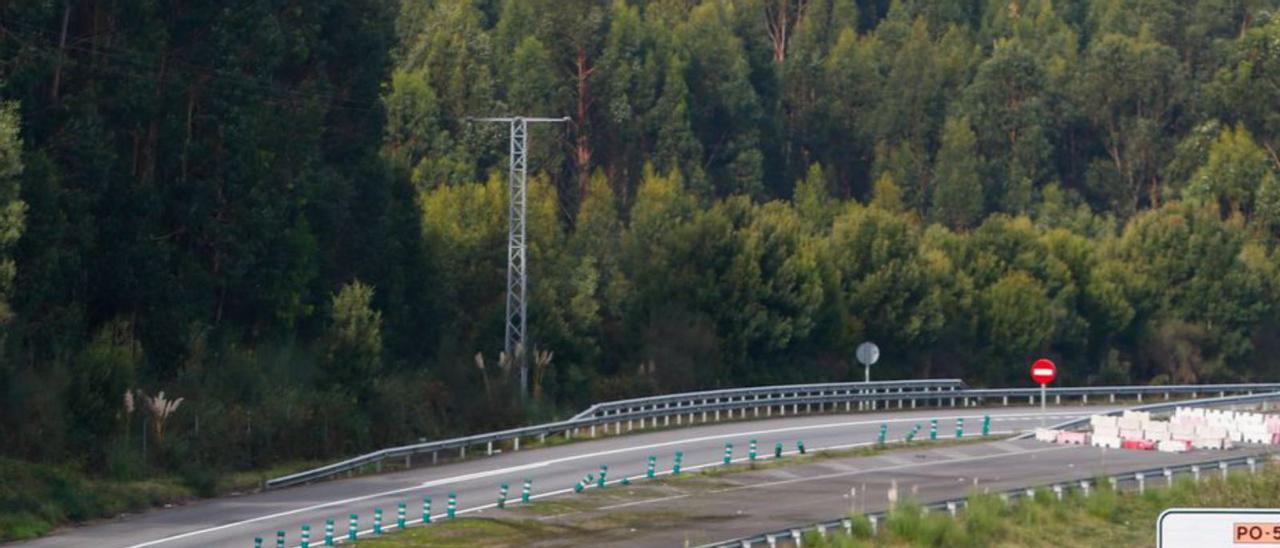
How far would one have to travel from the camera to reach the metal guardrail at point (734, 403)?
43156 millimetres

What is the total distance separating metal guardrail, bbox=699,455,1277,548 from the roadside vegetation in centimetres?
21

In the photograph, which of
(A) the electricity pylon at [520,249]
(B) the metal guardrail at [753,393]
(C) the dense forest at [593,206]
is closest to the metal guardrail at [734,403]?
(B) the metal guardrail at [753,393]

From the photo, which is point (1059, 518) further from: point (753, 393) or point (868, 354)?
point (753, 393)

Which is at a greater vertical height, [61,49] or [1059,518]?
[61,49]

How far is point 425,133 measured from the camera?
8112cm

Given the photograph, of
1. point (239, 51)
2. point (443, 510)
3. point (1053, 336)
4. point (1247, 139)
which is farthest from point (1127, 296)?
point (443, 510)

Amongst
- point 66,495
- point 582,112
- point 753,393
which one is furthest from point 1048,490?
point 582,112

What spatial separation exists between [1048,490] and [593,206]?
141ft

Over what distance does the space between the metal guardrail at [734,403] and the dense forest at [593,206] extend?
2.26 metres

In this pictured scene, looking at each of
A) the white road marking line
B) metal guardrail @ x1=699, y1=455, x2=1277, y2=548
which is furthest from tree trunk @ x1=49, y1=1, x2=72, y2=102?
metal guardrail @ x1=699, y1=455, x2=1277, y2=548

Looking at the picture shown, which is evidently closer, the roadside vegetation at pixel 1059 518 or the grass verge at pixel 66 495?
the roadside vegetation at pixel 1059 518

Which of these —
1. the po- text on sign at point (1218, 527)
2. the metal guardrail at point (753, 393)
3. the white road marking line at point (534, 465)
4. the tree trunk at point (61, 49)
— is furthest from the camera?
the metal guardrail at point (753, 393)

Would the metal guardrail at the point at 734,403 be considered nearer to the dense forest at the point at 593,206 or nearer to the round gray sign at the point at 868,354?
the round gray sign at the point at 868,354

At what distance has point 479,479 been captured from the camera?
41031 millimetres
